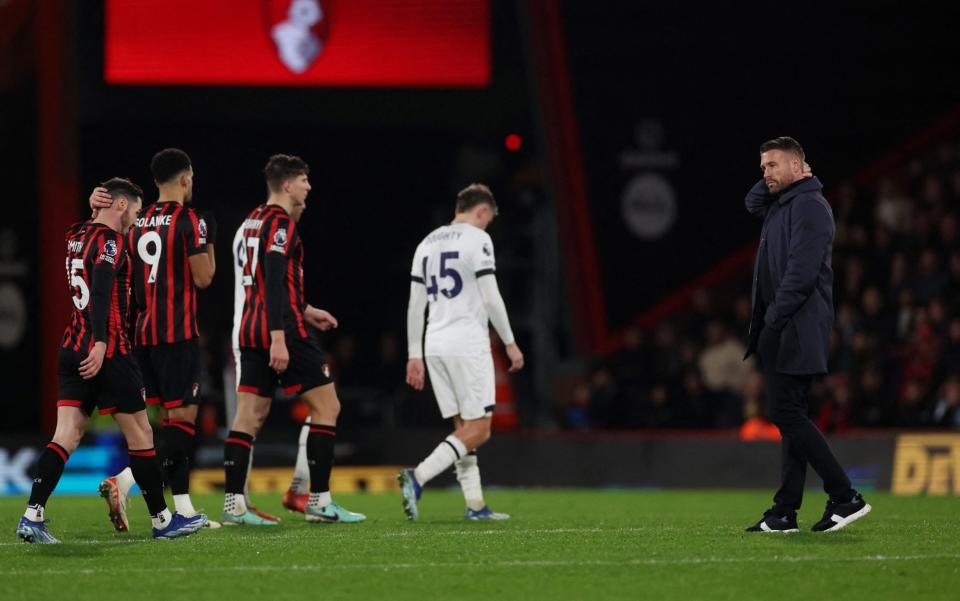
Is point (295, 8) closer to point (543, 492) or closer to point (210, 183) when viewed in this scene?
point (210, 183)

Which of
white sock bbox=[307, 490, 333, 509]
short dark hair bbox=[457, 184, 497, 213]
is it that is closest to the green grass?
white sock bbox=[307, 490, 333, 509]

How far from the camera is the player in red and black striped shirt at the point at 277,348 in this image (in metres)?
8.97

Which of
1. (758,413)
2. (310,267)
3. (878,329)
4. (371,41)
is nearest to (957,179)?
(878,329)

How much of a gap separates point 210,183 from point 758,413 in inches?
331

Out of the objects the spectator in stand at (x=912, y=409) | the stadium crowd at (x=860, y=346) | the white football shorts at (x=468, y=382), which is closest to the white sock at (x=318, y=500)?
the white football shorts at (x=468, y=382)

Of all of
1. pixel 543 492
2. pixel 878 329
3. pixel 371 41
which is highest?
pixel 371 41

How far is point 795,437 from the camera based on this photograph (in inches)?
318

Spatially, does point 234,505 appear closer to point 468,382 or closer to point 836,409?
point 468,382

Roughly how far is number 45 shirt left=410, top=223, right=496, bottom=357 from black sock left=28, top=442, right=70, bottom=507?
258 cm

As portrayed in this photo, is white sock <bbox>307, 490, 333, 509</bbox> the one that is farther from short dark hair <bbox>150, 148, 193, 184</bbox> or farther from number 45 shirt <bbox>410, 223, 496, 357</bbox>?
short dark hair <bbox>150, 148, 193, 184</bbox>

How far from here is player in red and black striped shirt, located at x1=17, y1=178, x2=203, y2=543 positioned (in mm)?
7910

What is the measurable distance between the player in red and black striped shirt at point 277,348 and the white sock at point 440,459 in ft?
1.62

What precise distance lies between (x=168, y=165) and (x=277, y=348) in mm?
1239

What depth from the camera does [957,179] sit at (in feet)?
61.3
